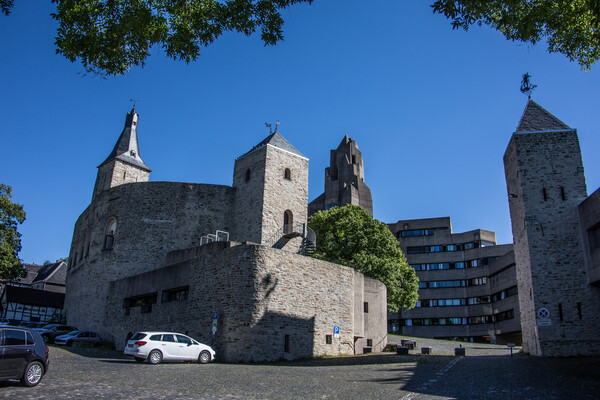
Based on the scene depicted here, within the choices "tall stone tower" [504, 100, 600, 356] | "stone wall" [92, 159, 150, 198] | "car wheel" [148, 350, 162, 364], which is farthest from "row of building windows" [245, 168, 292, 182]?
"car wheel" [148, 350, 162, 364]

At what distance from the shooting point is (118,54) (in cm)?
814

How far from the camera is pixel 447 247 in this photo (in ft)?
186

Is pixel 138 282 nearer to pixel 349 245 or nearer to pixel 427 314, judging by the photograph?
pixel 349 245

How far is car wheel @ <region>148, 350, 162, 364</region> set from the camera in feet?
52.4

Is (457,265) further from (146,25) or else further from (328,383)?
(146,25)

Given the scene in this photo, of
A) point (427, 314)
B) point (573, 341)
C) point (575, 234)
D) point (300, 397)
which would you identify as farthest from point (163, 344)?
point (427, 314)

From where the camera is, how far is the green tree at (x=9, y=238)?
32.5m

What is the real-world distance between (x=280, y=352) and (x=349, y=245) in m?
14.1

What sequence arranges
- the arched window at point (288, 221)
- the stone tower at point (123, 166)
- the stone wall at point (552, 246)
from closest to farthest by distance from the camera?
1. the stone wall at point (552, 246)
2. the arched window at point (288, 221)
3. the stone tower at point (123, 166)

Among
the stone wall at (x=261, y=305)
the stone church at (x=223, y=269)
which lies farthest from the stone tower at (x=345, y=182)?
the stone wall at (x=261, y=305)

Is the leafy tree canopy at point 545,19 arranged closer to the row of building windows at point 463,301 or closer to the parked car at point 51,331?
the parked car at point 51,331

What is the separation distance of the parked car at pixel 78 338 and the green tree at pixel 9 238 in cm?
961

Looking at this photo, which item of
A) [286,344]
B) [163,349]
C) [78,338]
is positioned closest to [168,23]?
[163,349]

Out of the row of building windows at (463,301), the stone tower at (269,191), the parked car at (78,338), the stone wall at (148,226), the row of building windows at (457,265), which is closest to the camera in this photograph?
the parked car at (78,338)
